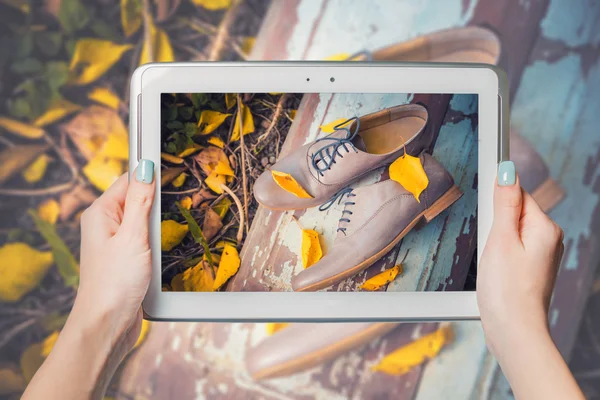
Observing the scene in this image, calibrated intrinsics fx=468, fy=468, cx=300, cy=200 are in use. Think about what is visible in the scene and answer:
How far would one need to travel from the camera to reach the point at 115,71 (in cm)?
61

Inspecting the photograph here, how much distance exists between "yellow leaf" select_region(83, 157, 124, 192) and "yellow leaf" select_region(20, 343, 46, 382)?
23 centimetres

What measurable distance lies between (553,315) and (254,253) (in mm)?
416

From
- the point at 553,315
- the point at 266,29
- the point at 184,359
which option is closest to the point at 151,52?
the point at 266,29

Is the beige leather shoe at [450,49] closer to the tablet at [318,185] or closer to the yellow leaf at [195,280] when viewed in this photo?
the tablet at [318,185]

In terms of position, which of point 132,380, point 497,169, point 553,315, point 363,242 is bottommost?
point 132,380

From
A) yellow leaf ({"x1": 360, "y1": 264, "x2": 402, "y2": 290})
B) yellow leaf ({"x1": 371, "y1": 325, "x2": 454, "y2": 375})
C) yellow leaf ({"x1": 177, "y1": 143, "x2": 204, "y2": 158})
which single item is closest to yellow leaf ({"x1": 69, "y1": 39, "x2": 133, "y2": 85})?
yellow leaf ({"x1": 177, "y1": 143, "x2": 204, "y2": 158})

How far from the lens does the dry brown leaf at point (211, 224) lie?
1.69ft

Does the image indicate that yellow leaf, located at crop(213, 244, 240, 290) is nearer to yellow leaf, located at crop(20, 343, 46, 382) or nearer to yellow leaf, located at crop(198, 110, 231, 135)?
yellow leaf, located at crop(198, 110, 231, 135)

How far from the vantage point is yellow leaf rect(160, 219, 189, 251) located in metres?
0.48

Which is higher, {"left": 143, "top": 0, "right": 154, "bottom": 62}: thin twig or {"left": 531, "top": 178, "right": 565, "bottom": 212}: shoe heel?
{"left": 143, "top": 0, "right": 154, "bottom": 62}: thin twig

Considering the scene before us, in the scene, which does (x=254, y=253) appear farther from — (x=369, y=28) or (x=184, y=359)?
(x=369, y=28)

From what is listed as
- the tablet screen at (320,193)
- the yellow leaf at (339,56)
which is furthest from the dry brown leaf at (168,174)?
the yellow leaf at (339,56)

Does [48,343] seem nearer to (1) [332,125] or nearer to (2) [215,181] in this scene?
(2) [215,181]

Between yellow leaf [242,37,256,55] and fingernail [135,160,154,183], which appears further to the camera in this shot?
yellow leaf [242,37,256,55]
